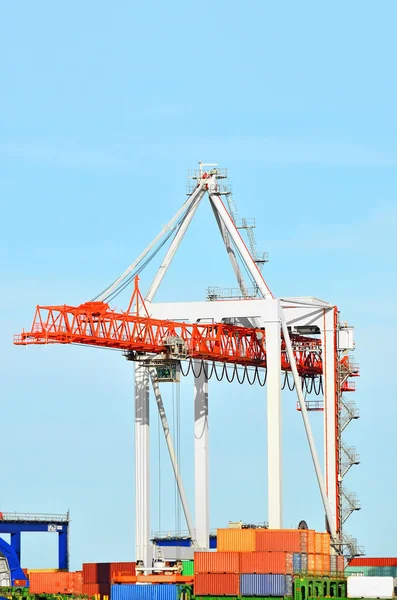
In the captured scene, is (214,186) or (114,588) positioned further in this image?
(214,186)

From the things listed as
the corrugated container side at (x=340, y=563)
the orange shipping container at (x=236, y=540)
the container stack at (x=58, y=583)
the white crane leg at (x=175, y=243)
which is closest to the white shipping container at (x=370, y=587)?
the orange shipping container at (x=236, y=540)

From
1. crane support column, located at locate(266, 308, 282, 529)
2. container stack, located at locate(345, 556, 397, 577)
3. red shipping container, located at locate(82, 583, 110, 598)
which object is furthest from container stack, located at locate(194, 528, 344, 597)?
container stack, located at locate(345, 556, 397, 577)

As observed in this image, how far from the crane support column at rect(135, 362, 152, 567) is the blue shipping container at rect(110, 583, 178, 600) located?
7.37 m

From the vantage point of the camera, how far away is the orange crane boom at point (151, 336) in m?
94.2

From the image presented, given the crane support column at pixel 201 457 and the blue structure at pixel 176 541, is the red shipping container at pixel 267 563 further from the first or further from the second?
the blue structure at pixel 176 541

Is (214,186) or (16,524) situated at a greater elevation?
(214,186)

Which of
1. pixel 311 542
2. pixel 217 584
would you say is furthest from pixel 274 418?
pixel 217 584

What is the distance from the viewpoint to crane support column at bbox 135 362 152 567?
10188 cm

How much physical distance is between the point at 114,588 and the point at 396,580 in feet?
46.0

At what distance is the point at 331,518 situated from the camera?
105188 mm

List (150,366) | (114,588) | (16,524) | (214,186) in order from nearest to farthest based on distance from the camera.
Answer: (114,588) < (150,366) < (214,186) < (16,524)

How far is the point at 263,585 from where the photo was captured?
9112 cm

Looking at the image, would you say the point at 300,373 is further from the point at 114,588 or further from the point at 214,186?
the point at 114,588

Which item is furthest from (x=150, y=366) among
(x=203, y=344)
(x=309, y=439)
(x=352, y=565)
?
(x=352, y=565)
